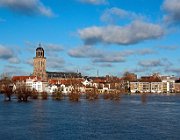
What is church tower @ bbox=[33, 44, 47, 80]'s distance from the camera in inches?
7421

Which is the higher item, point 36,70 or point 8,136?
point 36,70

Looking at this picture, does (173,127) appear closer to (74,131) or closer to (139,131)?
(139,131)

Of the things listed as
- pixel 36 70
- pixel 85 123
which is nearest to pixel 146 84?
pixel 36 70

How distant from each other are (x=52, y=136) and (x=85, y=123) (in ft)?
27.4

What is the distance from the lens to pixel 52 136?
88.1ft

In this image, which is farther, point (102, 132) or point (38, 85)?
point (38, 85)

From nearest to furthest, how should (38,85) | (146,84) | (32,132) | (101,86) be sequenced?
(32,132) < (38,85) < (101,86) < (146,84)

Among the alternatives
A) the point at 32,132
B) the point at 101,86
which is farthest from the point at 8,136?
the point at 101,86

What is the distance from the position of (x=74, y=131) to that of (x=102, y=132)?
7.16ft

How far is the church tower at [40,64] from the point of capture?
188 metres

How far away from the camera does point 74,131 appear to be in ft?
96.5

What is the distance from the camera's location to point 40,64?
620ft

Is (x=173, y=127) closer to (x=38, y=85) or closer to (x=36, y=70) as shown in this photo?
(x=38, y=85)

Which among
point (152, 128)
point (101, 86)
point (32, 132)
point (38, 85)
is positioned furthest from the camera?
point (101, 86)
